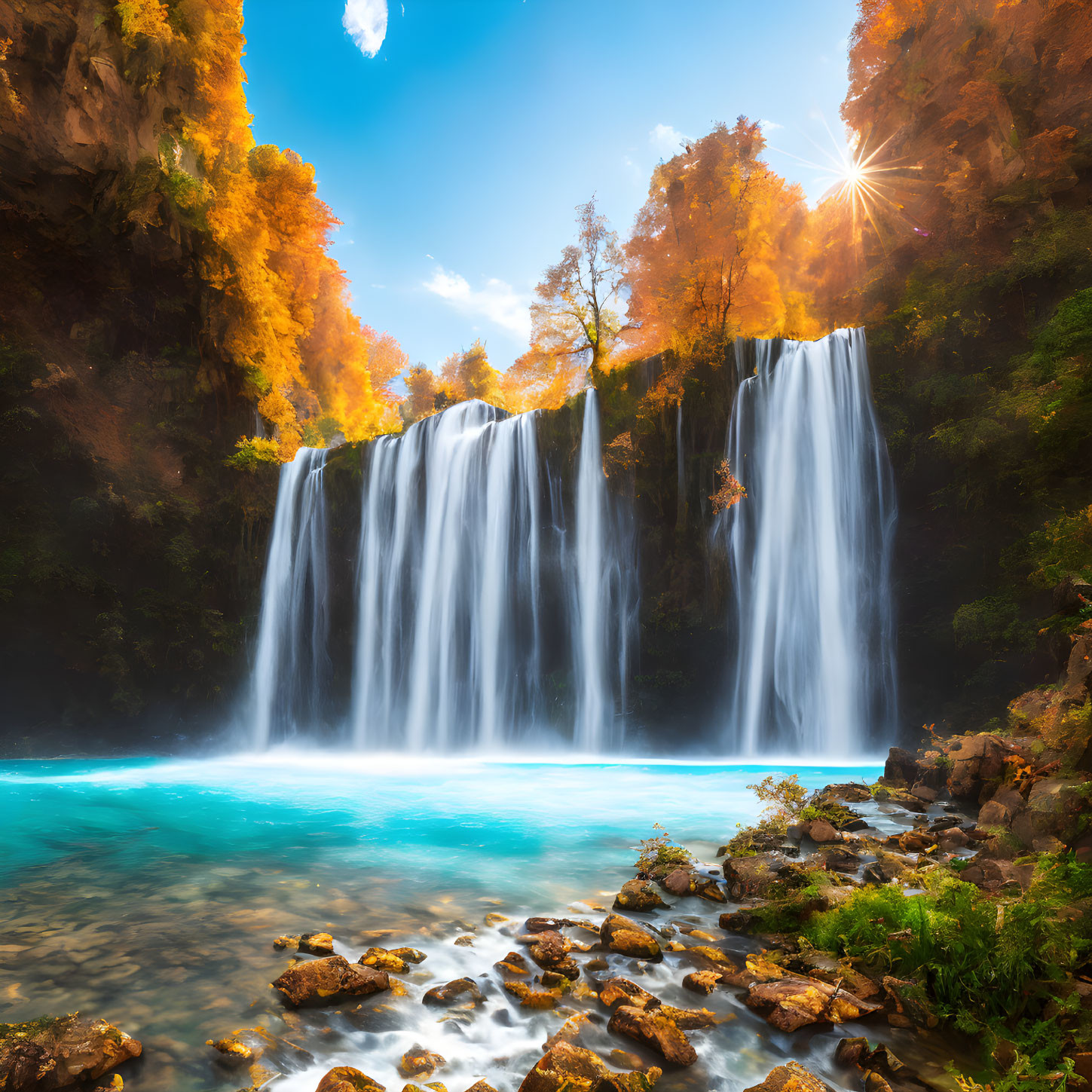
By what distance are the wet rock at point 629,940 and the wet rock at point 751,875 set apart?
1.16 metres

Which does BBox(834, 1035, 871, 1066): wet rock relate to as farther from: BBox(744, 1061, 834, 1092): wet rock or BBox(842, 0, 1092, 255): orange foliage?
BBox(842, 0, 1092, 255): orange foliage

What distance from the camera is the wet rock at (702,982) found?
11.2 feet

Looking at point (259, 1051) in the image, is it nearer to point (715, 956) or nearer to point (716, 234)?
point (715, 956)

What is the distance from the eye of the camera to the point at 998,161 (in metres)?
15.5

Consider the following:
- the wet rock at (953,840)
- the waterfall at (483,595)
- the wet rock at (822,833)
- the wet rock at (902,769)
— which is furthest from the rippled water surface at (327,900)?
the waterfall at (483,595)

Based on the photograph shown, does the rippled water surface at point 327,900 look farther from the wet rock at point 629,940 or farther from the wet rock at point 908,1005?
the wet rock at point 908,1005

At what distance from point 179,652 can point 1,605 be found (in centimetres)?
455

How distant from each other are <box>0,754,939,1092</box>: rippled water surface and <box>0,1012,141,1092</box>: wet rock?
148mm

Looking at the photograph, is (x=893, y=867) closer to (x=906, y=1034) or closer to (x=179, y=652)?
(x=906, y=1034)

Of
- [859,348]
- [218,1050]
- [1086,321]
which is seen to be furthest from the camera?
[859,348]

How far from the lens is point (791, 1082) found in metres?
2.49

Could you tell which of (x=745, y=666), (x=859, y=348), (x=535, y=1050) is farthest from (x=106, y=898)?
(x=859, y=348)

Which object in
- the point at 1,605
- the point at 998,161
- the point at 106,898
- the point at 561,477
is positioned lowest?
the point at 106,898

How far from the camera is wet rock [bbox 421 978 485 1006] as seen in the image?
329 centimetres
